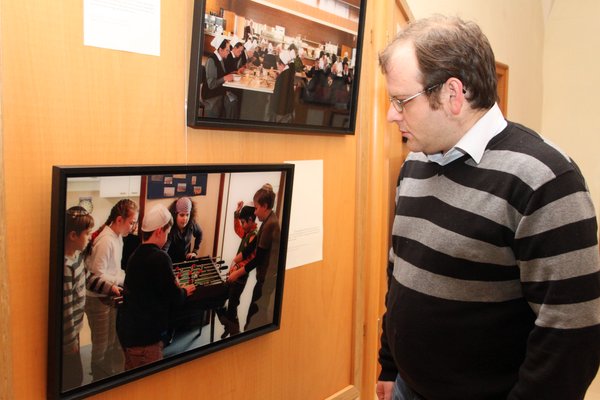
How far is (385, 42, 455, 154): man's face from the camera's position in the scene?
1.15 meters

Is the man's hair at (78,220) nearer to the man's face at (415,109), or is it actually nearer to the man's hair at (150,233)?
the man's hair at (150,233)

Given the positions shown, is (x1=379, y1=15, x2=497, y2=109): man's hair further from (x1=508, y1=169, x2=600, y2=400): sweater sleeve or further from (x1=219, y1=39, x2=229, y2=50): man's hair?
(x1=219, y1=39, x2=229, y2=50): man's hair

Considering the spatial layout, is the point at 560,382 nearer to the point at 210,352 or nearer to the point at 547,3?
the point at 210,352

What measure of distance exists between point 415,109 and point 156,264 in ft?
2.28

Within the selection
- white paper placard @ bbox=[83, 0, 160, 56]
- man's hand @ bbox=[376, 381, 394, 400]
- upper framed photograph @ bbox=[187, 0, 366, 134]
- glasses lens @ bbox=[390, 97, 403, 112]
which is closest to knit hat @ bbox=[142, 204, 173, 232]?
upper framed photograph @ bbox=[187, 0, 366, 134]

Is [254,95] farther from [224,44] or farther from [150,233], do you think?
[150,233]

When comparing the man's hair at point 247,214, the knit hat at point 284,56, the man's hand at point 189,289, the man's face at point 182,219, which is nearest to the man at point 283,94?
the knit hat at point 284,56

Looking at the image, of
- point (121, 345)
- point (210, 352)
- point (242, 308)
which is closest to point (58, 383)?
point (121, 345)

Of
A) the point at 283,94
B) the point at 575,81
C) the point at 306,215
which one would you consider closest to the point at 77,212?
the point at 283,94

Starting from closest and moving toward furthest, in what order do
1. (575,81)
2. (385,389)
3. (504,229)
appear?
(504,229) < (385,389) < (575,81)

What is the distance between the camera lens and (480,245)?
108 centimetres

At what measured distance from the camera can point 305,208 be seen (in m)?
1.50

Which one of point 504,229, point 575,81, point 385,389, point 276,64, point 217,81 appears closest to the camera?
point 504,229

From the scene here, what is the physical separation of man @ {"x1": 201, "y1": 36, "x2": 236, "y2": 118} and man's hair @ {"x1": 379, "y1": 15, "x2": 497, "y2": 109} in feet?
1.41
